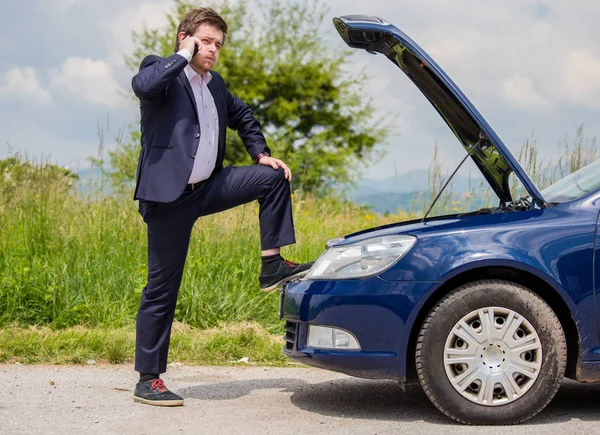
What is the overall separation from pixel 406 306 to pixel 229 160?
23.0 m

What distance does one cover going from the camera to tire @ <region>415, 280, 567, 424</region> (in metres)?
4.27

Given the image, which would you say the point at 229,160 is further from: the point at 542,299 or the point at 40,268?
the point at 542,299

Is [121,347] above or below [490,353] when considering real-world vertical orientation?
below

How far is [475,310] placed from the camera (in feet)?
14.0

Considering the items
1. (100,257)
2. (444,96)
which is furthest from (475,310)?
(100,257)

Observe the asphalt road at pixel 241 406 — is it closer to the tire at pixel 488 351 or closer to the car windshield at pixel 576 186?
the tire at pixel 488 351

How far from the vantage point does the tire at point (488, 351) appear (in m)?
4.27

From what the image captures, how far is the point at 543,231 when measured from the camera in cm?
433

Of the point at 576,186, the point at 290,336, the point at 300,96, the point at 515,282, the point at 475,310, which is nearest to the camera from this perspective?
the point at 475,310

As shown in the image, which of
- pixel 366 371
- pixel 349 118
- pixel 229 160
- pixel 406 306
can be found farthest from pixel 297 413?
pixel 349 118

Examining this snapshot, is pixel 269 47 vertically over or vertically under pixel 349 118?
over

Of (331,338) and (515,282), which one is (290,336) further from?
(515,282)

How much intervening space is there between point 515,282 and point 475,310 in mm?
282

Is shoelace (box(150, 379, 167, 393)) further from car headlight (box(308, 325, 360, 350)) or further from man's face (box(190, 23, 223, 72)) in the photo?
man's face (box(190, 23, 223, 72))
